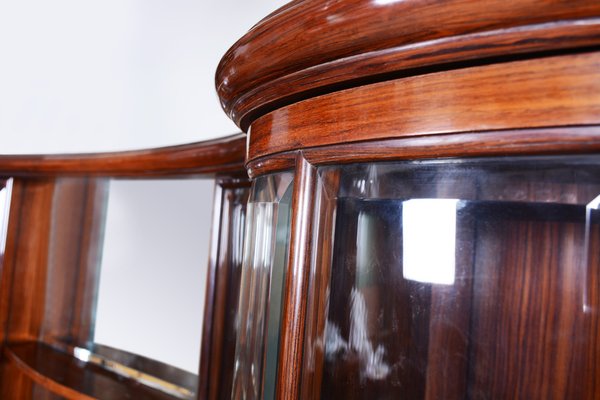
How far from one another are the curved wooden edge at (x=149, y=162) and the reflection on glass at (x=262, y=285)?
1.20 ft

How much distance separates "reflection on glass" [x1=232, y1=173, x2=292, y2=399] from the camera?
0.98ft

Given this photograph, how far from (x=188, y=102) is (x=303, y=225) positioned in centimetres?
92

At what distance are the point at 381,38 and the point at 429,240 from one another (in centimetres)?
9

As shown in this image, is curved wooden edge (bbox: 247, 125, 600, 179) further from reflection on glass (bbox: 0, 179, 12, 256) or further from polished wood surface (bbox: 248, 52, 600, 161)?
reflection on glass (bbox: 0, 179, 12, 256)

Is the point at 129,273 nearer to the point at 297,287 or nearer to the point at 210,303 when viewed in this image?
the point at 210,303

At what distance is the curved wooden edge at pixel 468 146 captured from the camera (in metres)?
0.19

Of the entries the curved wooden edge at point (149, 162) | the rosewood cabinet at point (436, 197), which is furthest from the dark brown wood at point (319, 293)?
the curved wooden edge at point (149, 162)

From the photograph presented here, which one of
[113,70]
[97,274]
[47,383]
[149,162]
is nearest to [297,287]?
[149,162]

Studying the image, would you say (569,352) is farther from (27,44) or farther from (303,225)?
(27,44)

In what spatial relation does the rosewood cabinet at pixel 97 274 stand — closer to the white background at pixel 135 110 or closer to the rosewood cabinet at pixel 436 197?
the white background at pixel 135 110

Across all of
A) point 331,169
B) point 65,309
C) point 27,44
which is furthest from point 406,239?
point 27,44

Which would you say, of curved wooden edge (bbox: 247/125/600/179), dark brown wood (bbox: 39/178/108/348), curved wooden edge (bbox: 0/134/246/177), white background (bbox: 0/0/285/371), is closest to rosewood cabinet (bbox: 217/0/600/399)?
curved wooden edge (bbox: 247/125/600/179)

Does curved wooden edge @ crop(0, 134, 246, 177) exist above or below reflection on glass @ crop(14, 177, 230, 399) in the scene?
above

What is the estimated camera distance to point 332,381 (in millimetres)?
264
